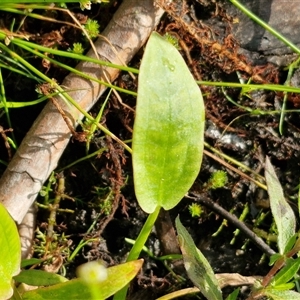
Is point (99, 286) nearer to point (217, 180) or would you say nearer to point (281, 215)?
point (281, 215)

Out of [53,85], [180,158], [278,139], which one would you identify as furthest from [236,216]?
[53,85]

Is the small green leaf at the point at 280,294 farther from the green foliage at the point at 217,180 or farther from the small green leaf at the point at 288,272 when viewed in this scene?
the green foliage at the point at 217,180

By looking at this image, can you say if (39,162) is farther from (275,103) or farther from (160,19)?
(275,103)

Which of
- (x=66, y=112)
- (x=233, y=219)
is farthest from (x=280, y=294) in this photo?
(x=66, y=112)

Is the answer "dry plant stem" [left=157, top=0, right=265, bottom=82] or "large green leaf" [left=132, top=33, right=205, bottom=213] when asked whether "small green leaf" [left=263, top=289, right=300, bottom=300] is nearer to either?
"large green leaf" [left=132, top=33, right=205, bottom=213]

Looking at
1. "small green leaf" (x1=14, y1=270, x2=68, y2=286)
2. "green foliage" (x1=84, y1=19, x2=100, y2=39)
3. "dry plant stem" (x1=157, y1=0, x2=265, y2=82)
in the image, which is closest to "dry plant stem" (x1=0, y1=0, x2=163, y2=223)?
"green foliage" (x1=84, y1=19, x2=100, y2=39)

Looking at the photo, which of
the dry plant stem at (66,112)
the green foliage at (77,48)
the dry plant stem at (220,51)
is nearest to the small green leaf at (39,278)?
the dry plant stem at (66,112)

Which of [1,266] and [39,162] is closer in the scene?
[1,266]
